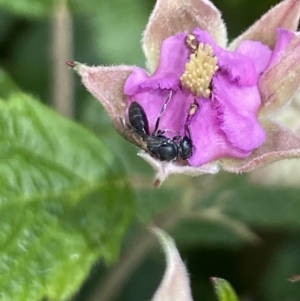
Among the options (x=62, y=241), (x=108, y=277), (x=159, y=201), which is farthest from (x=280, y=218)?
(x=62, y=241)

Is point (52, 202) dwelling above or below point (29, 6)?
below

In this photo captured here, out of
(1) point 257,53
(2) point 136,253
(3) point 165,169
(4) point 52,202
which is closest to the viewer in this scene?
(3) point 165,169

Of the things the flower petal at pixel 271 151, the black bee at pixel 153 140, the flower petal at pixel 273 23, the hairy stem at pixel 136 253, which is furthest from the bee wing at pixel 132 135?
the hairy stem at pixel 136 253

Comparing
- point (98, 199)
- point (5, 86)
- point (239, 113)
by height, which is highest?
point (239, 113)

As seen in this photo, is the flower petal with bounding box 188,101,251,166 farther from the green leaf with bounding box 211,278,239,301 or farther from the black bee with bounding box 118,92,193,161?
the green leaf with bounding box 211,278,239,301

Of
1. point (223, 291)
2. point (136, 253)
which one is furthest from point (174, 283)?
point (136, 253)

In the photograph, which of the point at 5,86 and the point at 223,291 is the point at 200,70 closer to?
the point at 223,291

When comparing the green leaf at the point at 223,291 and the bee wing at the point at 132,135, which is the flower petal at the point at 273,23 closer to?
the bee wing at the point at 132,135
